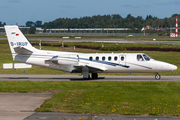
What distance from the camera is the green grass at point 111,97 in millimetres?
16062

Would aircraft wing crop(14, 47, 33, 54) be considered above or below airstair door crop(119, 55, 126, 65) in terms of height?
above

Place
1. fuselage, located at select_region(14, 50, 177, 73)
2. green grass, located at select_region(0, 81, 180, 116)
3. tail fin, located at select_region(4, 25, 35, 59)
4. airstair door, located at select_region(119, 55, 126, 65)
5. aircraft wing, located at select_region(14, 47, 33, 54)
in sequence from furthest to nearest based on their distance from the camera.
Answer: tail fin, located at select_region(4, 25, 35, 59), aircraft wing, located at select_region(14, 47, 33, 54), airstair door, located at select_region(119, 55, 126, 65), fuselage, located at select_region(14, 50, 177, 73), green grass, located at select_region(0, 81, 180, 116)

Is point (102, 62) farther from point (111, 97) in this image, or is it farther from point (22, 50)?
point (111, 97)

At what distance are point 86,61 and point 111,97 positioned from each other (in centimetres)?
1099

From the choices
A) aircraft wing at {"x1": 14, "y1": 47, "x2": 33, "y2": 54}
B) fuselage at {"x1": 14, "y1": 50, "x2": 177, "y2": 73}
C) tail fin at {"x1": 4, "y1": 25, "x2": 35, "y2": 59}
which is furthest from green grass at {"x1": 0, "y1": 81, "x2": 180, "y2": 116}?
tail fin at {"x1": 4, "y1": 25, "x2": 35, "y2": 59}

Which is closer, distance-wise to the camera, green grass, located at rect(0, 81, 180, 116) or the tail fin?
green grass, located at rect(0, 81, 180, 116)

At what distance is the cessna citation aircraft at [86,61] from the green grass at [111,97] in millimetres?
4590

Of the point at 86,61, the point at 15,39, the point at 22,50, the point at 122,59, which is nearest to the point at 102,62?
the point at 86,61

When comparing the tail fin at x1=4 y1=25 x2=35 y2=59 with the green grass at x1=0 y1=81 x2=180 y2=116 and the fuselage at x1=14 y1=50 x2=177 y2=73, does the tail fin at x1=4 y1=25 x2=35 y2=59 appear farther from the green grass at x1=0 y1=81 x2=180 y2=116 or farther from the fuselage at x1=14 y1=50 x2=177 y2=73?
the green grass at x1=0 y1=81 x2=180 y2=116

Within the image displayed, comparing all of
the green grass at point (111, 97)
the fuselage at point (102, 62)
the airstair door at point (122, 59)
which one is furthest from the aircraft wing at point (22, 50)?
the airstair door at point (122, 59)

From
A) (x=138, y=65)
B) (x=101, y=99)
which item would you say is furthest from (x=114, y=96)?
(x=138, y=65)

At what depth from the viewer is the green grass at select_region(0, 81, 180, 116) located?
1606cm

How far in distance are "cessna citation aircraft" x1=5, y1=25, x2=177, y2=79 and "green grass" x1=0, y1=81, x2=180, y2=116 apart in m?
4.59

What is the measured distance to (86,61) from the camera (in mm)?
29953
